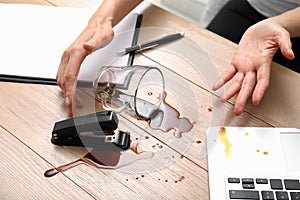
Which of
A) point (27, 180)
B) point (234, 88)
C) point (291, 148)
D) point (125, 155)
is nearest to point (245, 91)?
point (234, 88)

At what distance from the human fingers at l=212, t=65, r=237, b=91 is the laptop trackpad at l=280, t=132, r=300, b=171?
0.14 metres

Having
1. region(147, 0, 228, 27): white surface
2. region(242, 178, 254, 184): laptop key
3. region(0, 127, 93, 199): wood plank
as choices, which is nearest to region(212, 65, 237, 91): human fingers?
region(242, 178, 254, 184): laptop key

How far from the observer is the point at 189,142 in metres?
0.75

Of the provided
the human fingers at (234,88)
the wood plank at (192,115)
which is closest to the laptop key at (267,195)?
the wood plank at (192,115)

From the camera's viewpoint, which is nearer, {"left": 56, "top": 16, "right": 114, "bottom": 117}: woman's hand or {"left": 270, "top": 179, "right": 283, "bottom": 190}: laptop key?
{"left": 270, "top": 179, "right": 283, "bottom": 190}: laptop key

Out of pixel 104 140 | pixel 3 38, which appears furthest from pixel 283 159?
pixel 3 38

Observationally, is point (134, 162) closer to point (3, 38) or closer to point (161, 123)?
point (161, 123)

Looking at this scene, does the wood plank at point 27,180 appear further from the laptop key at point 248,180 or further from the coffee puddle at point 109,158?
the laptop key at point 248,180

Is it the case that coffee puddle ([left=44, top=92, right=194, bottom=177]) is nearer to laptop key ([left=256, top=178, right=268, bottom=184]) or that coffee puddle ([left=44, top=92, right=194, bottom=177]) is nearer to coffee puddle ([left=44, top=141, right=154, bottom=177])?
coffee puddle ([left=44, top=141, right=154, bottom=177])

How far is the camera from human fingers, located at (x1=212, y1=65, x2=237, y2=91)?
2.69ft

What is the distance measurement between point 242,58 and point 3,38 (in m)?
0.51

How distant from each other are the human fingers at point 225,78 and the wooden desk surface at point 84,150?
0.02 m

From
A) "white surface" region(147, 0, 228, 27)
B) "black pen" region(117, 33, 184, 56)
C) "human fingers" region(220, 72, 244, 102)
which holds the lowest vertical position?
"white surface" region(147, 0, 228, 27)

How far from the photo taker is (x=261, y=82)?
2.62 ft
